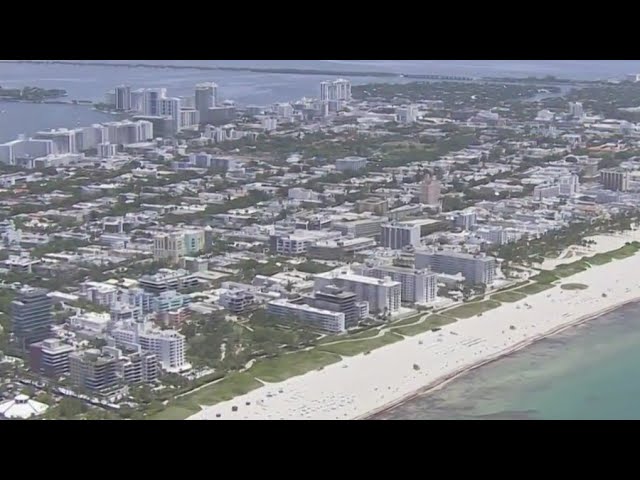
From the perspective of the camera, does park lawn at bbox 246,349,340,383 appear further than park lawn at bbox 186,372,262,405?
Yes

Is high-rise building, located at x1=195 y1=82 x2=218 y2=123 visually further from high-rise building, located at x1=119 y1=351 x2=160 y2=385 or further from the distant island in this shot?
Result: high-rise building, located at x1=119 y1=351 x2=160 y2=385

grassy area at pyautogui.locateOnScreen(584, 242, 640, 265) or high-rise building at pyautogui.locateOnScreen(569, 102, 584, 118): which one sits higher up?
high-rise building at pyautogui.locateOnScreen(569, 102, 584, 118)

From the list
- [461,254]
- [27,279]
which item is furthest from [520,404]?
[27,279]

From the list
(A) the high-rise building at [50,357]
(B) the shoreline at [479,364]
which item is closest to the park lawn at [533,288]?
(B) the shoreline at [479,364]

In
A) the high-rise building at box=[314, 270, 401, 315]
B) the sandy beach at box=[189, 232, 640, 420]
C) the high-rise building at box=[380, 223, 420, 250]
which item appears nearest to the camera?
the sandy beach at box=[189, 232, 640, 420]

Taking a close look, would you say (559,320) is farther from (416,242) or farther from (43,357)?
(43,357)

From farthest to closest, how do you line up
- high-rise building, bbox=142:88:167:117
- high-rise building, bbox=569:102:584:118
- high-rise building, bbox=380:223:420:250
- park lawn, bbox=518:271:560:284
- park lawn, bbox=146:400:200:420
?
high-rise building, bbox=569:102:584:118
high-rise building, bbox=142:88:167:117
high-rise building, bbox=380:223:420:250
park lawn, bbox=518:271:560:284
park lawn, bbox=146:400:200:420

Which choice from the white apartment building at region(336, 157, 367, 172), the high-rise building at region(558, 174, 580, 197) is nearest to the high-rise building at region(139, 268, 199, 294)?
the white apartment building at region(336, 157, 367, 172)

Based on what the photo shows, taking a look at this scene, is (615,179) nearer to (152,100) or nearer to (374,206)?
(374,206)
